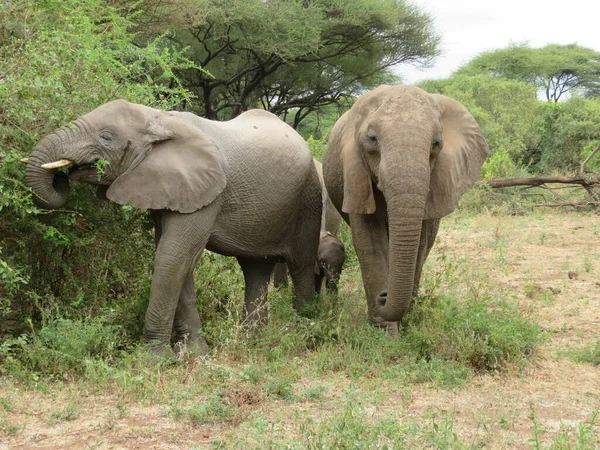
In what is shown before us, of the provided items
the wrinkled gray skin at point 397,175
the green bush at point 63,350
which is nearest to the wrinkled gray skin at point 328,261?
the wrinkled gray skin at point 397,175

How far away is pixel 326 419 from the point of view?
13.4ft

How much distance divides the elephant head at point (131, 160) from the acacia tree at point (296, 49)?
43.0ft

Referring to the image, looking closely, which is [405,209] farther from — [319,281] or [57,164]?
[319,281]

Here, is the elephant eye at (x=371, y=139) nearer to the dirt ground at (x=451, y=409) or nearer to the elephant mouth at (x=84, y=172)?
the dirt ground at (x=451, y=409)

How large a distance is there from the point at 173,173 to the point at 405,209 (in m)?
1.61

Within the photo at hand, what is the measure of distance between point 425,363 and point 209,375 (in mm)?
1426

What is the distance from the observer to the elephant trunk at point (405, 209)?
5086mm

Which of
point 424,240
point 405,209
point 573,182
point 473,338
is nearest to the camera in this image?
point 405,209

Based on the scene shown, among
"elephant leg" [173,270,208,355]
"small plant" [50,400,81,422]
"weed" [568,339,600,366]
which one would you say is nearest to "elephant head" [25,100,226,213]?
"elephant leg" [173,270,208,355]

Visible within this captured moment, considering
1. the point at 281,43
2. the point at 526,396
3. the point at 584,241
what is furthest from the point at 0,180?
the point at 281,43

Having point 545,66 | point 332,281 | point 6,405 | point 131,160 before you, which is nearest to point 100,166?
point 131,160

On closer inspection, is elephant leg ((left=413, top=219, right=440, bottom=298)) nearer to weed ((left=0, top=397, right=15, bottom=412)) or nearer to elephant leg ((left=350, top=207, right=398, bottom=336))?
elephant leg ((left=350, top=207, right=398, bottom=336))

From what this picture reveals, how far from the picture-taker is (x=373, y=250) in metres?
5.89

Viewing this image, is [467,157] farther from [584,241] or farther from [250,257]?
[584,241]
